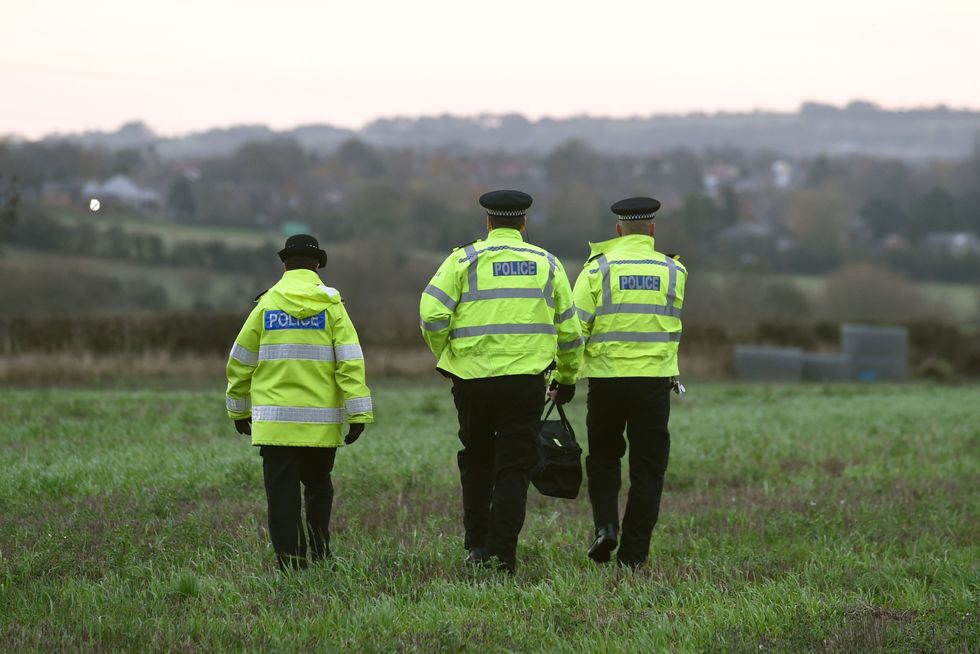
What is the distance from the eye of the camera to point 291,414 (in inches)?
279

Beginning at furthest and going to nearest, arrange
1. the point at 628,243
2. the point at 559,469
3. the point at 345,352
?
the point at 628,243
the point at 559,469
the point at 345,352

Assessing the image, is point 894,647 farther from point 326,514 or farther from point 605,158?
point 605,158

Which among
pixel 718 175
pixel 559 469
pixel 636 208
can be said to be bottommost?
pixel 559 469

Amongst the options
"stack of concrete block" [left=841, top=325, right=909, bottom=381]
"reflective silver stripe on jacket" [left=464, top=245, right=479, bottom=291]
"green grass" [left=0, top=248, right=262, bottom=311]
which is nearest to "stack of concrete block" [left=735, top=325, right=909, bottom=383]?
"stack of concrete block" [left=841, top=325, right=909, bottom=381]

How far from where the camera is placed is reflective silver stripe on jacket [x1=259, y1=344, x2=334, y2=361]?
7.11 meters

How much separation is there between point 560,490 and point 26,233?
135ft

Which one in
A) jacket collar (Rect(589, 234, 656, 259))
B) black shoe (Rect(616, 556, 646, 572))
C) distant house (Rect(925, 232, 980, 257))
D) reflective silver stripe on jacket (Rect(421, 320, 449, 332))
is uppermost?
jacket collar (Rect(589, 234, 656, 259))

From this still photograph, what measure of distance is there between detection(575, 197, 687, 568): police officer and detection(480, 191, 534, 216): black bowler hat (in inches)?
28.3

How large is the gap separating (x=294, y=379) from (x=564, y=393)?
1.54 m

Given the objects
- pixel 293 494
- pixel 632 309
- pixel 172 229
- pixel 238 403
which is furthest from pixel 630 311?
pixel 172 229

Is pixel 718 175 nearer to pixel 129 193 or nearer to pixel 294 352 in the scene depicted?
pixel 129 193

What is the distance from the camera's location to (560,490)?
777cm

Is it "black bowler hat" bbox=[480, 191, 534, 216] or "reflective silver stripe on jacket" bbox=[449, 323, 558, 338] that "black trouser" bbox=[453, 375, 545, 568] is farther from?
"black bowler hat" bbox=[480, 191, 534, 216]

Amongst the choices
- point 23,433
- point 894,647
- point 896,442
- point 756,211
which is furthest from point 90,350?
point 756,211
